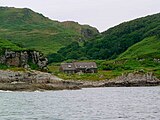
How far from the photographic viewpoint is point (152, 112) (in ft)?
176

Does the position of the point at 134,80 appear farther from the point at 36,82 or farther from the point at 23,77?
the point at 23,77

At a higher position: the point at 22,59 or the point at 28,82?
the point at 22,59

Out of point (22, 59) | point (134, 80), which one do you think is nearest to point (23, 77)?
point (22, 59)

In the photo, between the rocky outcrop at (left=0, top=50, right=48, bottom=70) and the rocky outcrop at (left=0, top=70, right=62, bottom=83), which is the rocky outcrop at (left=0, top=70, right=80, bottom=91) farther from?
the rocky outcrop at (left=0, top=50, right=48, bottom=70)

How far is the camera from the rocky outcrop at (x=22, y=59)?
479 feet

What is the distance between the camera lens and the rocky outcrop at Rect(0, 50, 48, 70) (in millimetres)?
146087

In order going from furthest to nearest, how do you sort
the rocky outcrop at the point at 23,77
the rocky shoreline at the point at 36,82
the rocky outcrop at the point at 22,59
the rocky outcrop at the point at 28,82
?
the rocky outcrop at the point at 22,59 < the rocky outcrop at the point at 23,77 < the rocky shoreline at the point at 36,82 < the rocky outcrop at the point at 28,82

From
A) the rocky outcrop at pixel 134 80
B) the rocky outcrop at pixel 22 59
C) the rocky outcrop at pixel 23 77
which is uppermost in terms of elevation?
the rocky outcrop at pixel 22 59

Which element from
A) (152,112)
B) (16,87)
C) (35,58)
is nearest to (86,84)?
(35,58)

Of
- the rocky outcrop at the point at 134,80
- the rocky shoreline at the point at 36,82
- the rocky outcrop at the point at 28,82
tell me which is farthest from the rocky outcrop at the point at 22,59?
the rocky outcrop at the point at 134,80

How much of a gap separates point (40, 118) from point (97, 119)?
20.0 feet

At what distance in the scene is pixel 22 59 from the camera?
149 meters

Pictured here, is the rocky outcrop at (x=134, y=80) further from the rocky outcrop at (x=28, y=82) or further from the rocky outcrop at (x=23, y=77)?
the rocky outcrop at (x=23, y=77)

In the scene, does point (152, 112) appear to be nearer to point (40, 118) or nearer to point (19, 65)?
point (40, 118)
